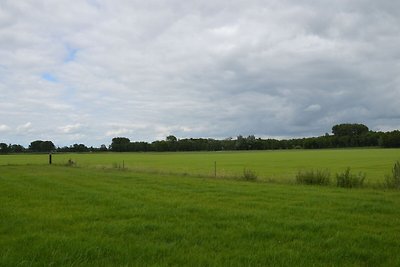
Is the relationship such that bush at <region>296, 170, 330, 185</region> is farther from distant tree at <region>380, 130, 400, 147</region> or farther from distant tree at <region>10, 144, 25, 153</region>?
distant tree at <region>10, 144, 25, 153</region>

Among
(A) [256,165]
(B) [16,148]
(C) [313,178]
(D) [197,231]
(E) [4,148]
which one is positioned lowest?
(D) [197,231]

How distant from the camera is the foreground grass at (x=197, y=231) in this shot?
24.3ft

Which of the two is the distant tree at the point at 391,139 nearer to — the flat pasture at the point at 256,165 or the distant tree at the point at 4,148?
the flat pasture at the point at 256,165

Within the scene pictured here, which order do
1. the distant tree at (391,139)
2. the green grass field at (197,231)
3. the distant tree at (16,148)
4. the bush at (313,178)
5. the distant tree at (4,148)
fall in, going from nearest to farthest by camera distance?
1. the green grass field at (197,231)
2. the bush at (313,178)
3. the distant tree at (391,139)
4. the distant tree at (4,148)
5. the distant tree at (16,148)

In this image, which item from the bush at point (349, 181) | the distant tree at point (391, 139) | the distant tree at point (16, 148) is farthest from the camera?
the distant tree at point (16, 148)

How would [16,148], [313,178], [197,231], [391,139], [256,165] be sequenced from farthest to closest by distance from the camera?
[16,148] → [391,139] → [256,165] → [313,178] → [197,231]

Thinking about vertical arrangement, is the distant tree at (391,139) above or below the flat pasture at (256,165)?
above

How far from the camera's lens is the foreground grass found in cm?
740

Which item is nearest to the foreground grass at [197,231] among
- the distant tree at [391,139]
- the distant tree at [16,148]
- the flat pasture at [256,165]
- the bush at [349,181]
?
the bush at [349,181]

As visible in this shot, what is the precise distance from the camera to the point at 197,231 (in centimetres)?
964

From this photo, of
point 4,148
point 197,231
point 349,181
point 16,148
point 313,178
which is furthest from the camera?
point 16,148

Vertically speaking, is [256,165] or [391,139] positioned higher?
[391,139]

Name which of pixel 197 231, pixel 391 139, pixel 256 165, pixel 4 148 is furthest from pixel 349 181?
pixel 4 148

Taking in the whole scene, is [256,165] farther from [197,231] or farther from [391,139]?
[391,139]
